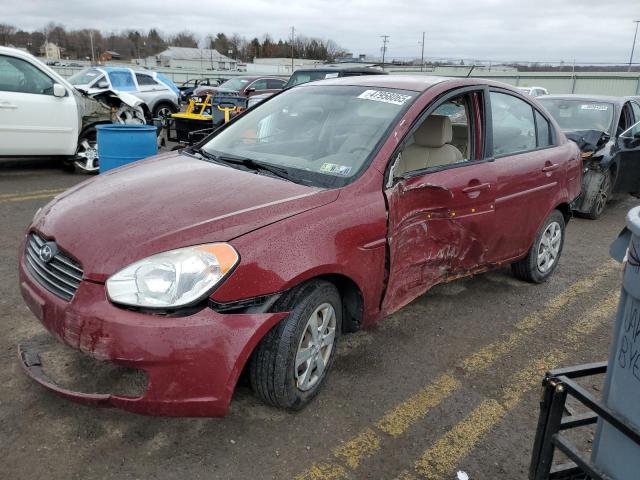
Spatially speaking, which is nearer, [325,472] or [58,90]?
[325,472]

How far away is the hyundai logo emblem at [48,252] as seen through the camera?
2344 millimetres

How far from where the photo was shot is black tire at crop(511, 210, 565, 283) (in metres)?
4.28

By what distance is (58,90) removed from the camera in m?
7.23

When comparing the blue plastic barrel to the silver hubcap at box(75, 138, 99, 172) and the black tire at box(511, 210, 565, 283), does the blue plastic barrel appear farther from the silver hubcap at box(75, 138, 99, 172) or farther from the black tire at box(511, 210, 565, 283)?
the black tire at box(511, 210, 565, 283)

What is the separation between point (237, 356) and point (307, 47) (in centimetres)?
8610

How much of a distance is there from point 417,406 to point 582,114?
6160mm

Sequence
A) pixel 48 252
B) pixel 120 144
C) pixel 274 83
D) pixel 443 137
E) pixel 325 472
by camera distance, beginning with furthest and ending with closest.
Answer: pixel 274 83
pixel 120 144
pixel 443 137
pixel 48 252
pixel 325 472

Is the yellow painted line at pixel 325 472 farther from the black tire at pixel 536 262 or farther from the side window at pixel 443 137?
the black tire at pixel 536 262

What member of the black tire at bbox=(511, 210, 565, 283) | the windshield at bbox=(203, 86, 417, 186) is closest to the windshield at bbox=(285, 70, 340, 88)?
the black tire at bbox=(511, 210, 565, 283)

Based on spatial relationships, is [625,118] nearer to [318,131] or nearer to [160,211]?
[318,131]

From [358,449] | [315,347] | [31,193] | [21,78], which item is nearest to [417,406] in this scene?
[358,449]

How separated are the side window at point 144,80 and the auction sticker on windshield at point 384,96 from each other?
13180mm

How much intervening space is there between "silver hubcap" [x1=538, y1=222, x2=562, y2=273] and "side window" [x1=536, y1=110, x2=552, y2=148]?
0.67 metres

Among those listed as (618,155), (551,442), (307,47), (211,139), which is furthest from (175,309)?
(307,47)
